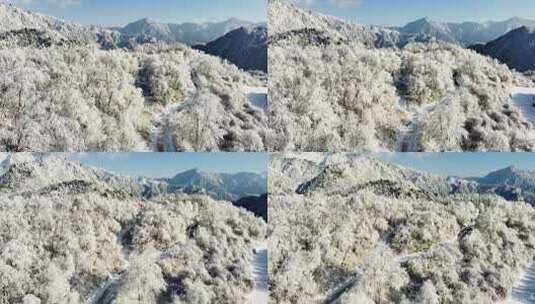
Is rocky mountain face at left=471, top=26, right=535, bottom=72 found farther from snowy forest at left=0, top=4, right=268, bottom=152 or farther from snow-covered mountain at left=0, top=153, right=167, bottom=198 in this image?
snow-covered mountain at left=0, top=153, right=167, bottom=198

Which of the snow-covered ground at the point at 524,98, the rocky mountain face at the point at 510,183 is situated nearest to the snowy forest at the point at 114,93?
the rocky mountain face at the point at 510,183

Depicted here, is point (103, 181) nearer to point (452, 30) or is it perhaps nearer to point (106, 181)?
point (106, 181)

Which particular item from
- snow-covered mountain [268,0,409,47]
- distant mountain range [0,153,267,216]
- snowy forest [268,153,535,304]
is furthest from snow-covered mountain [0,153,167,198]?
snow-covered mountain [268,0,409,47]

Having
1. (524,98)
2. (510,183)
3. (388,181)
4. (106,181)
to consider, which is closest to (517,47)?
(524,98)

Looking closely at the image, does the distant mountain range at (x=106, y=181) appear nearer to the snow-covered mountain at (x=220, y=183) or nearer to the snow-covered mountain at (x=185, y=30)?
the snow-covered mountain at (x=220, y=183)

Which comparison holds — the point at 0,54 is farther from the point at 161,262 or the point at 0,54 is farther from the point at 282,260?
the point at 282,260

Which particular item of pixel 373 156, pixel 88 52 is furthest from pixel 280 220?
pixel 88 52
